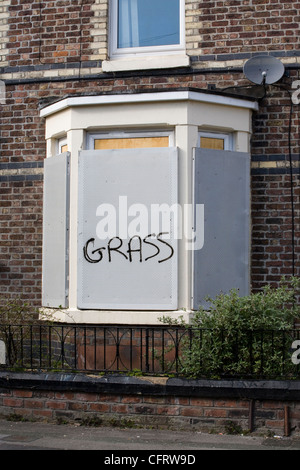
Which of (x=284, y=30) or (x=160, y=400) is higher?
(x=284, y=30)

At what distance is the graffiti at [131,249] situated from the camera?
852cm

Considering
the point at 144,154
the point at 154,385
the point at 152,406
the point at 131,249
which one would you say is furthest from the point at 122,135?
the point at 152,406

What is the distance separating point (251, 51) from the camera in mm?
9086

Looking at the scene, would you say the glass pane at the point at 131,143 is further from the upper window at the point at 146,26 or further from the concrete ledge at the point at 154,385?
the concrete ledge at the point at 154,385

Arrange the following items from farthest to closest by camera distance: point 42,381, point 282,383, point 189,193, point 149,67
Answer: point 149,67 → point 189,193 → point 42,381 → point 282,383

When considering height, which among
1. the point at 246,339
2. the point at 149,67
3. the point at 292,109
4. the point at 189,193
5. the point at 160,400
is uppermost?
the point at 149,67

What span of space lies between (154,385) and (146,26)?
15.9ft

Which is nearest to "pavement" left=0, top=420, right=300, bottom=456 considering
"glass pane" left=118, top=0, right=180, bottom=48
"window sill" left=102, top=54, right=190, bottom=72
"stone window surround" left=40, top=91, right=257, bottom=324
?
"stone window surround" left=40, top=91, right=257, bottom=324

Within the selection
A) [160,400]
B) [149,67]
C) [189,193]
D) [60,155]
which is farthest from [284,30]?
[160,400]

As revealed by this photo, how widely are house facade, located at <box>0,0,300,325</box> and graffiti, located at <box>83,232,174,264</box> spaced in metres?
0.02

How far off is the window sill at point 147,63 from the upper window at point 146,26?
0.14 meters

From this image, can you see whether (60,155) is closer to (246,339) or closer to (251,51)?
(251,51)

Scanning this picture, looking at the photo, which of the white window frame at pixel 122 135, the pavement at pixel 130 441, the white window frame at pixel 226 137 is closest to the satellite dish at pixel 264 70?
the white window frame at pixel 226 137

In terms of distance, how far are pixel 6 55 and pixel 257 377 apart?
18.0 ft
